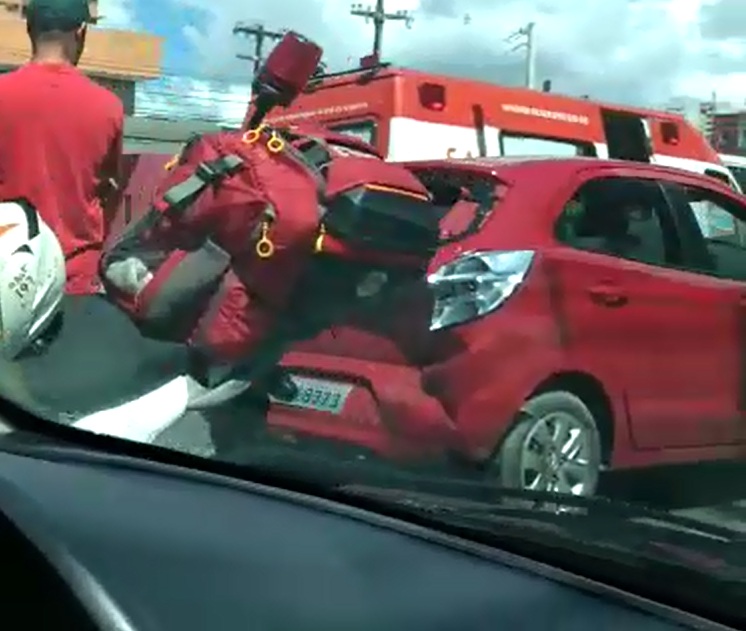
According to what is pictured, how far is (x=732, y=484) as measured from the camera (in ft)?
10.1

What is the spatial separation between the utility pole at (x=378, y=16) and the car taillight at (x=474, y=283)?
73cm

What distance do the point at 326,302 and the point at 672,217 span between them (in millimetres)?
1384

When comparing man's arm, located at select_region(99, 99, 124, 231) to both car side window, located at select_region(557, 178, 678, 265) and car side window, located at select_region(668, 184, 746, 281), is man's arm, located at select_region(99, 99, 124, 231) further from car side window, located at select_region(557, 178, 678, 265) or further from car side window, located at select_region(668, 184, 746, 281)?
car side window, located at select_region(668, 184, 746, 281)

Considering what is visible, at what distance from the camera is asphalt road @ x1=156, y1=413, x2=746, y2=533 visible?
2.79 meters

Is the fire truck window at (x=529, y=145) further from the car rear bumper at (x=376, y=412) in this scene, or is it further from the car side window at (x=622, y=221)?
the car rear bumper at (x=376, y=412)

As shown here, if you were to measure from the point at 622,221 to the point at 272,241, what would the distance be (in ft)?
5.41

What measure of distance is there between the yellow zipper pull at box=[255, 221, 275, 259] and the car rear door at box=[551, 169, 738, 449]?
33.2 inches

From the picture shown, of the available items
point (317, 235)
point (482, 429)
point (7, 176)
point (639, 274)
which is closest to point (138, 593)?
point (317, 235)

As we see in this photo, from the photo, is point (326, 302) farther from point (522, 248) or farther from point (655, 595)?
point (655, 595)

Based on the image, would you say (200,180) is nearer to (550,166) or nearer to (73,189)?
(73,189)

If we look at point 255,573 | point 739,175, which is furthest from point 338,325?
point 739,175

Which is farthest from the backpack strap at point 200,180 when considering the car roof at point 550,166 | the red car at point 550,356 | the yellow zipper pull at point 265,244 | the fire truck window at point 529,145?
the fire truck window at point 529,145

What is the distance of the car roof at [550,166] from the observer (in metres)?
4.62

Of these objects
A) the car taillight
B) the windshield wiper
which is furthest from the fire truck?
the windshield wiper
